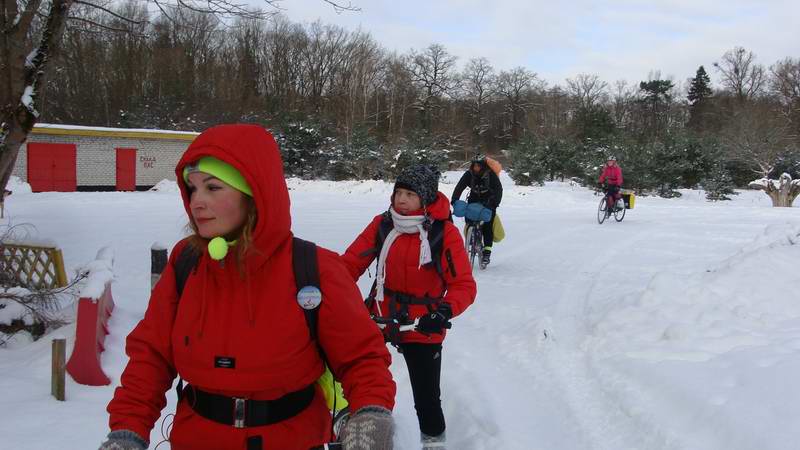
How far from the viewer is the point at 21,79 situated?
19.0ft

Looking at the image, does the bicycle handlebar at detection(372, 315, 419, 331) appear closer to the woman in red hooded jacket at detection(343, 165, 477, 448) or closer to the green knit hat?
the woman in red hooded jacket at detection(343, 165, 477, 448)

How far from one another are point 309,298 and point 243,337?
0.74ft

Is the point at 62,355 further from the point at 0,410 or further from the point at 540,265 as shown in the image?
the point at 540,265

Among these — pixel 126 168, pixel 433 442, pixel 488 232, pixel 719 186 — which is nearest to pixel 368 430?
pixel 433 442

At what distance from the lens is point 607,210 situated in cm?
1672

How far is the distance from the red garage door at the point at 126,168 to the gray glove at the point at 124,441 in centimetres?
2572

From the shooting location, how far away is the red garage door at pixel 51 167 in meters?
22.5

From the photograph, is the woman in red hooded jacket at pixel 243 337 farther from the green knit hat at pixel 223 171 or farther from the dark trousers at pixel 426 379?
the dark trousers at pixel 426 379

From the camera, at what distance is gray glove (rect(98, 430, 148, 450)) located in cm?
166

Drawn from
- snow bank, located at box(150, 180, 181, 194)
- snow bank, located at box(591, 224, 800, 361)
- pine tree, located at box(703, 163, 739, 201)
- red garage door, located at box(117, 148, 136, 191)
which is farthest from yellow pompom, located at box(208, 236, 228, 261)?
pine tree, located at box(703, 163, 739, 201)

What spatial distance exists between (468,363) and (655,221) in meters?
13.4

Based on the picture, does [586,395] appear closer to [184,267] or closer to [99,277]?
[184,267]

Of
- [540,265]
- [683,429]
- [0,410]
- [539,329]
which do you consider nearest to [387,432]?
[683,429]

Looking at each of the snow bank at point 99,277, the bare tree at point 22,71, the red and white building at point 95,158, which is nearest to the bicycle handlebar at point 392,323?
the snow bank at point 99,277
